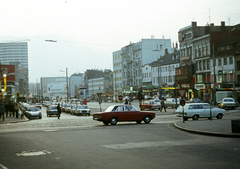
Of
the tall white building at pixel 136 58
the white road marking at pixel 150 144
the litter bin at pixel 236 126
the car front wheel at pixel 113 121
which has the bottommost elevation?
the white road marking at pixel 150 144

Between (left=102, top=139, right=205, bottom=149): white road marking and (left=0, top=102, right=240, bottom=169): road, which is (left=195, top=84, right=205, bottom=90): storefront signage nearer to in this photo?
(left=0, top=102, right=240, bottom=169): road

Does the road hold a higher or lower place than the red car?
lower

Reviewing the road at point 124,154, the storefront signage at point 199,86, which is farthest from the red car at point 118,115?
the storefront signage at point 199,86

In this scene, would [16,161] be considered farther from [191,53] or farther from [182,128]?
[191,53]

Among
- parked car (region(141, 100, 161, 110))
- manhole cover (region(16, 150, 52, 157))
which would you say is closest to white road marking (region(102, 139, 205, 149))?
manhole cover (region(16, 150, 52, 157))

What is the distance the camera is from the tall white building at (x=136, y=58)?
132125 mm

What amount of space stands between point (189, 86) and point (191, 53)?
7.87 m

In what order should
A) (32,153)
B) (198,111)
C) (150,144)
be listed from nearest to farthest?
1. (32,153)
2. (150,144)
3. (198,111)

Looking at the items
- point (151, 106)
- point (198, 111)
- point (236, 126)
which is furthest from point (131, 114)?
point (151, 106)

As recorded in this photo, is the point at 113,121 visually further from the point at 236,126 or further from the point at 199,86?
the point at 199,86

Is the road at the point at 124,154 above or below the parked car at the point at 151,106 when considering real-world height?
below

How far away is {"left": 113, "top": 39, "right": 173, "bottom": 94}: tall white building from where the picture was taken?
5202 inches

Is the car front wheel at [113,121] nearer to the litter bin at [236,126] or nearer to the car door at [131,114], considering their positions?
the car door at [131,114]

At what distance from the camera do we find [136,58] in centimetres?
13588
